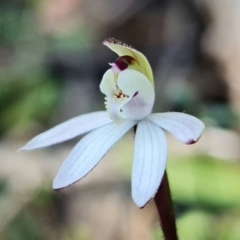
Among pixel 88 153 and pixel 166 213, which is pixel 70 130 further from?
pixel 166 213

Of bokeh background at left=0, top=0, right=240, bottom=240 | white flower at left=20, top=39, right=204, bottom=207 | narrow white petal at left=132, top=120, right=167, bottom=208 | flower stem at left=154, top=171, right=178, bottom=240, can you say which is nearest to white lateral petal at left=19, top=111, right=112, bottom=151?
white flower at left=20, top=39, right=204, bottom=207

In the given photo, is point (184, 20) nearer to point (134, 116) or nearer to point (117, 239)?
point (117, 239)

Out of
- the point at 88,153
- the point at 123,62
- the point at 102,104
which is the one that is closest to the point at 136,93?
the point at 123,62

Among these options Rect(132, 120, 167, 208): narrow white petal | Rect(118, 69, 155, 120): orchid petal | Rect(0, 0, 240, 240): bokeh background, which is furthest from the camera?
Rect(0, 0, 240, 240): bokeh background

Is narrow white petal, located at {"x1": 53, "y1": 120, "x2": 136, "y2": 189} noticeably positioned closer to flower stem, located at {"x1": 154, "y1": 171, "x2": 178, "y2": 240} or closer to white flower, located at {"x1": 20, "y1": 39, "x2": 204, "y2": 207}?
white flower, located at {"x1": 20, "y1": 39, "x2": 204, "y2": 207}

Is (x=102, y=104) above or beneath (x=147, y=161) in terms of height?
beneath

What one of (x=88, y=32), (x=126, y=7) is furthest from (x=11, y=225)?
(x=126, y=7)
